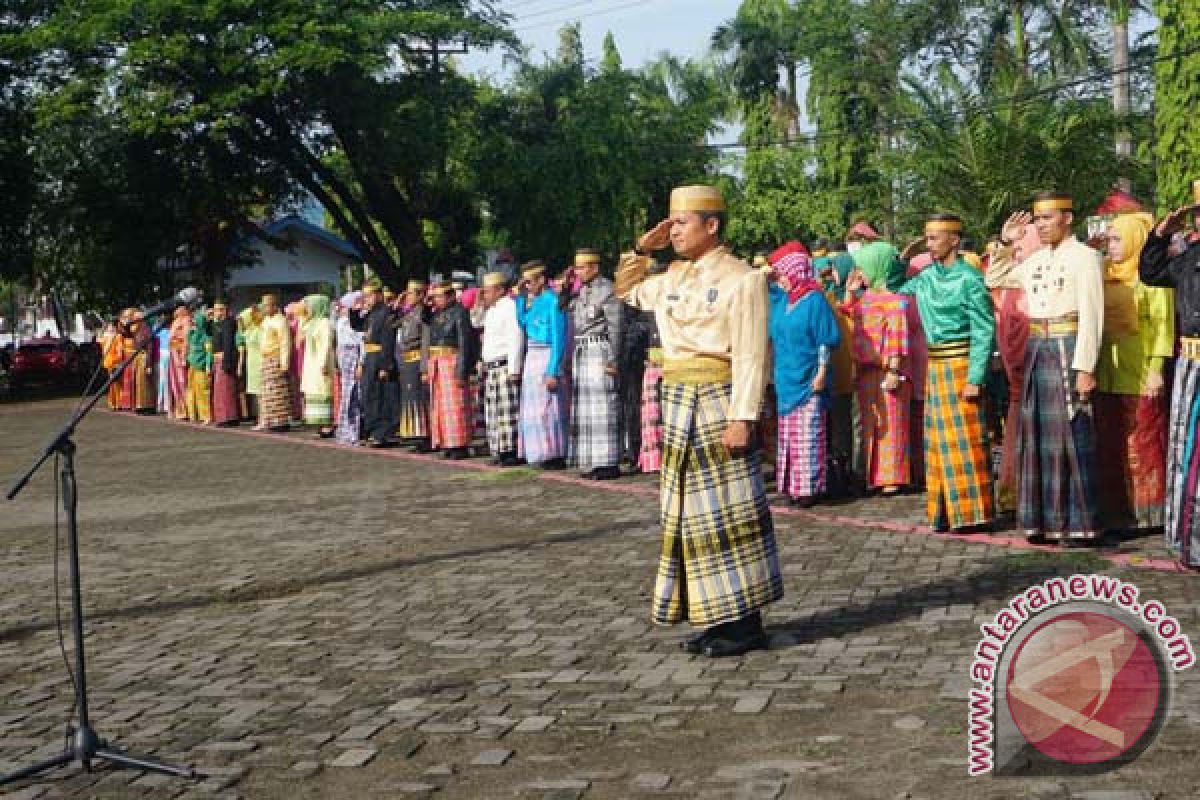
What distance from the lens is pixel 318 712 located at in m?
6.14

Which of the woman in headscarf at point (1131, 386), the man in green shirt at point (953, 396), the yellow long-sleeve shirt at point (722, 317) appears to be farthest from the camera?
the man in green shirt at point (953, 396)

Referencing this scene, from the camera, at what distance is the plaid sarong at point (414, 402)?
17.6 meters

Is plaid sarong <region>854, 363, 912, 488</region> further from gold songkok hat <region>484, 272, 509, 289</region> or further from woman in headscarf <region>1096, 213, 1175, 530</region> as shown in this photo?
gold songkok hat <region>484, 272, 509, 289</region>

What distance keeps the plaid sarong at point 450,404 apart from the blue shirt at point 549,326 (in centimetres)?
182

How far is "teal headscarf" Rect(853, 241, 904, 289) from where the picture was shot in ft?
39.2

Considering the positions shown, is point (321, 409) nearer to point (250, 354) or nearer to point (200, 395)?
point (250, 354)

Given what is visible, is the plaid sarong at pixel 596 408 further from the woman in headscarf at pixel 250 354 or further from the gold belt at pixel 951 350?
the woman in headscarf at pixel 250 354

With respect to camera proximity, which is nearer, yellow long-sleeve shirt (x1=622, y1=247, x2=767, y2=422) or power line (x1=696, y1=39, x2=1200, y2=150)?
yellow long-sleeve shirt (x1=622, y1=247, x2=767, y2=422)

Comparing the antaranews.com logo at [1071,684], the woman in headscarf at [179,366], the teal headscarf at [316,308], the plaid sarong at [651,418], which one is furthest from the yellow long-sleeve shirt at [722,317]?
Answer: the woman in headscarf at [179,366]

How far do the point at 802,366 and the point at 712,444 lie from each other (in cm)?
479

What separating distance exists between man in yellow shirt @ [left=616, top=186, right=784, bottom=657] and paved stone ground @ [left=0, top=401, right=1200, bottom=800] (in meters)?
0.25

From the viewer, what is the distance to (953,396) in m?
9.80

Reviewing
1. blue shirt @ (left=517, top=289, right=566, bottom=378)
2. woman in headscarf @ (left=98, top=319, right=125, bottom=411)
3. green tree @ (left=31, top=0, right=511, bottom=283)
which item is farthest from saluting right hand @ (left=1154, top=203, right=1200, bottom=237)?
green tree @ (left=31, top=0, right=511, bottom=283)

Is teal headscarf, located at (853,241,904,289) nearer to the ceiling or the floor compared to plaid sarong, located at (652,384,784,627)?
nearer to the ceiling
